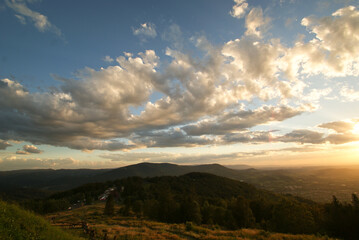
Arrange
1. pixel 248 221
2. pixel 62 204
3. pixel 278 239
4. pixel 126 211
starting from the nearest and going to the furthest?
1. pixel 278 239
2. pixel 248 221
3. pixel 126 211
4. pixel 62 204

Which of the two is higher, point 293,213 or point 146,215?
point 293,213

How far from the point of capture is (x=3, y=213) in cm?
1139

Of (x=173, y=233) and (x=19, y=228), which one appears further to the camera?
(x=173, y=233)

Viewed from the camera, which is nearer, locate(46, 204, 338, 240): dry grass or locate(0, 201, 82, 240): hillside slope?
locate(0, 201, 82, 240): hillside slope

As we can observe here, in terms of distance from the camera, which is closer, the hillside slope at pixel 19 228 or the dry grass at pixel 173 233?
the hillside slope at pixel 19 228

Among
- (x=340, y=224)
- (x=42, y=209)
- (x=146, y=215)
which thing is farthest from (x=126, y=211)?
(x=42, y=209)

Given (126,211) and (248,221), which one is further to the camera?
(126,211)

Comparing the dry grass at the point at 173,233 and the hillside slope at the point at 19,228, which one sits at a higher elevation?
the hillside slope at the point at 19,228

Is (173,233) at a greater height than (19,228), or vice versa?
(19,228)

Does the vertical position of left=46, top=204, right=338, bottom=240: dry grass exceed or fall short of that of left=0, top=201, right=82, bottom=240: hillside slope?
it falls short

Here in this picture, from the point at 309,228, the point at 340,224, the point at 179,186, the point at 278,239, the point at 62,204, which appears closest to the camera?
the point at 278,239

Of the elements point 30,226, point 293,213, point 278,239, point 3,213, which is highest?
point 3,213

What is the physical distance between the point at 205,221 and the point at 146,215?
23.2m

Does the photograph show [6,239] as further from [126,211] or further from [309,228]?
[126,211]
